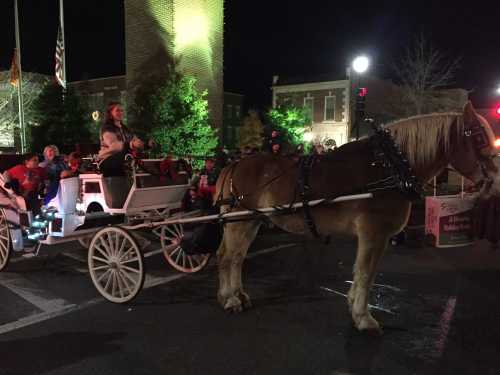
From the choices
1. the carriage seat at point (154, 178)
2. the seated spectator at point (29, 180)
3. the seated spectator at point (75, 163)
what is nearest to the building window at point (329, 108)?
the seated spectator at point (75, 163)

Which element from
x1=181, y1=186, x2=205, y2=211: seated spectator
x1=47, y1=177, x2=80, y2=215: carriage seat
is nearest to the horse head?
x1=181, y1=186, x2=205, y2=211: seated spectator

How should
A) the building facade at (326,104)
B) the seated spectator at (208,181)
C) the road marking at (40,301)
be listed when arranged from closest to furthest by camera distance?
1. the road marking at (40,301)
2. the seated spectator at (208,181)
3. the building facade at (326,104)

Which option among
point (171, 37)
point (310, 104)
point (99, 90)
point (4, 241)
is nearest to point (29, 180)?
point (4, 241)

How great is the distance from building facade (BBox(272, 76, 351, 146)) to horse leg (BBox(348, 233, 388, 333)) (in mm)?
29060

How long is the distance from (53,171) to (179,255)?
254 centimetres

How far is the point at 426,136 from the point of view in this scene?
4.23 meters

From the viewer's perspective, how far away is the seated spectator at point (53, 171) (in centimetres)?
624

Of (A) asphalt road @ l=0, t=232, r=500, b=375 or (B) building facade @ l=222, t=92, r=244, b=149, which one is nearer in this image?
(A) asphalt road @ l=0, t=232, r=500, b=375

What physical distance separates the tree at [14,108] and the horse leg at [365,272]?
2753 centimetres

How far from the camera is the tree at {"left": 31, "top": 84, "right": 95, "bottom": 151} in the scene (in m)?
26.2

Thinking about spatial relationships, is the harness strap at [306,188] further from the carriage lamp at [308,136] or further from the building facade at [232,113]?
the building facade at [232,113]

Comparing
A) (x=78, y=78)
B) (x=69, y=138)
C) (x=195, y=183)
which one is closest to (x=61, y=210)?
(x=195, y=183)

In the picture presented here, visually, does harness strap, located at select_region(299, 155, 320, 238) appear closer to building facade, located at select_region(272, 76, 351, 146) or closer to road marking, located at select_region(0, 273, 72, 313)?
road marking, located at select_region(0, 273, 72, 313)

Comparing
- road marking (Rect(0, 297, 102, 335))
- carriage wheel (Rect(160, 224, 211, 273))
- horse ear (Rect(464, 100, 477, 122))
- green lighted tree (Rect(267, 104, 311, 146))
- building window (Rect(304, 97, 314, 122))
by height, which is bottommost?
road marking (Rect(0, 297, 102, 335))
